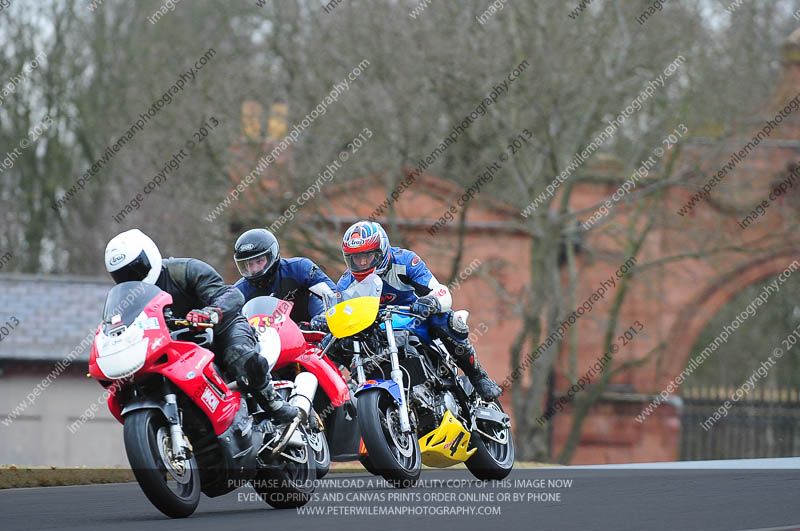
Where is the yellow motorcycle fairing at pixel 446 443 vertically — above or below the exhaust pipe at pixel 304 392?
below

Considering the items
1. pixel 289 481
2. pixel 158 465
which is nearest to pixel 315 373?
pixel 289 481

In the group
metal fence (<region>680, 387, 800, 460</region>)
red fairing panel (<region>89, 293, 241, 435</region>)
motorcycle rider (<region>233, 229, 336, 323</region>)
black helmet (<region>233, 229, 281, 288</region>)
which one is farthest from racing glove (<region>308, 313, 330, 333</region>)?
metal fence (<region>680, 387, 800, 460</region>)

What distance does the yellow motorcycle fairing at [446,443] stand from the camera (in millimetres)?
10102

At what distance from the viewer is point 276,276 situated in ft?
35.1

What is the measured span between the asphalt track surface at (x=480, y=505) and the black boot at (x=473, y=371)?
764 mm

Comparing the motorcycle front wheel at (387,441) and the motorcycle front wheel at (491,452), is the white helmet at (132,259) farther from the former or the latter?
the motorcycle front wheel at (491,452)

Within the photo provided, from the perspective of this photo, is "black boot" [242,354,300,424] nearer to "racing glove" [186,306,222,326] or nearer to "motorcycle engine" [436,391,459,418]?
"racing glove" [186,306,222,326]

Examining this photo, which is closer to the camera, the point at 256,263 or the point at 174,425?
the point at 174,425

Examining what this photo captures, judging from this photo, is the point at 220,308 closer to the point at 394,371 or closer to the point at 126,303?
the point at 126,303

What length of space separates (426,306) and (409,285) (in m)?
0.64

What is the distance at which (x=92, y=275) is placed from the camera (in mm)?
41375

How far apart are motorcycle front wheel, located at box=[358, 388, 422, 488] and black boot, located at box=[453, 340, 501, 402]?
43.0 inches

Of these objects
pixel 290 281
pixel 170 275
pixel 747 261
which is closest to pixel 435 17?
pixel 747 261

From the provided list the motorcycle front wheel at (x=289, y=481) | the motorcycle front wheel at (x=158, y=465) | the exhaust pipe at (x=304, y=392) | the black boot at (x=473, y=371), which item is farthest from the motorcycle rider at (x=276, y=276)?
the motorcycle front wheel at (x=158, y=465)
